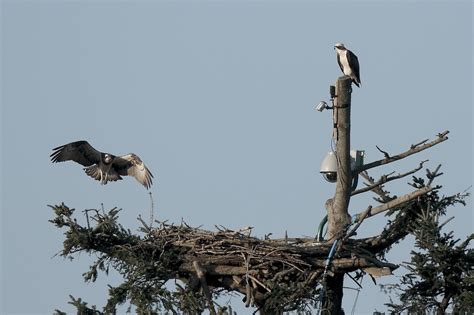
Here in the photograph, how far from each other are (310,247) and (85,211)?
8.14ft

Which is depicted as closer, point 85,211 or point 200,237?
point 85,211

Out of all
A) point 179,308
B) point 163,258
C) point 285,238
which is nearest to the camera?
point 179,308

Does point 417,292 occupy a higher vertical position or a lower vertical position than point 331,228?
lower

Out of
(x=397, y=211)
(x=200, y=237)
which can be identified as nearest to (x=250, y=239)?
(x=200, y=237)

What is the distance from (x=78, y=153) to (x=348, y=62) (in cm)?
458

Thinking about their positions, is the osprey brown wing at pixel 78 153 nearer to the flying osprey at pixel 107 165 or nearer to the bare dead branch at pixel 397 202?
the flying osprey at pixel 107 165

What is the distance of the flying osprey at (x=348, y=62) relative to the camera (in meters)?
16.9

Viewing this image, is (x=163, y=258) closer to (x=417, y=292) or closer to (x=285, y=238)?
(x=285, y=238)

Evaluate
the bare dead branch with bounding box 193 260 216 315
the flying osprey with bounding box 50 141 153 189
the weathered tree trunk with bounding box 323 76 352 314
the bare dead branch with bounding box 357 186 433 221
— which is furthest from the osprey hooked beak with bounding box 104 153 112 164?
the bare dead branch with bounding box 357 186 433 221

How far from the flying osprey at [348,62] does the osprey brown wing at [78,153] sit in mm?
4093

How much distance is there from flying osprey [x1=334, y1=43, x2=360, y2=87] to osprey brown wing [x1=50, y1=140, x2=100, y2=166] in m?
4.09

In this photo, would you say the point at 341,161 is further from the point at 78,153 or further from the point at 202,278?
the point at 78,153

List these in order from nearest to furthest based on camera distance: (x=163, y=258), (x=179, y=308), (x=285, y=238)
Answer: (x=179, y=308) → (x=163, y=258) → (x=285, y=238)

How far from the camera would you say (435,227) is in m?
13.7
